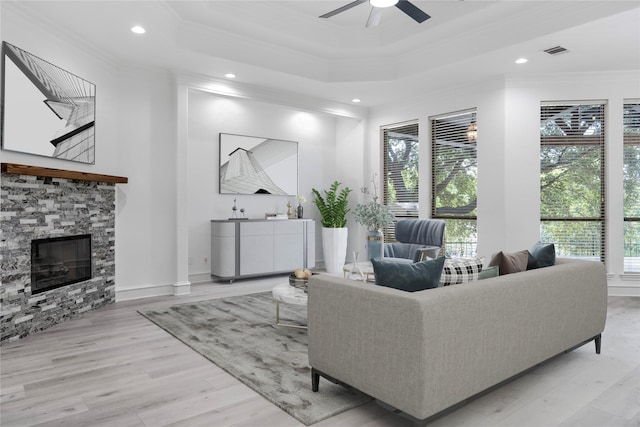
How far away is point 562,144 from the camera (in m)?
5.46

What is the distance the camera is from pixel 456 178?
6066 mm

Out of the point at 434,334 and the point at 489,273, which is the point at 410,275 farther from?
the point at 489,273

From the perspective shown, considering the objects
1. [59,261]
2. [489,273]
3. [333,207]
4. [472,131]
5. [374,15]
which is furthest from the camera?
[333,207]

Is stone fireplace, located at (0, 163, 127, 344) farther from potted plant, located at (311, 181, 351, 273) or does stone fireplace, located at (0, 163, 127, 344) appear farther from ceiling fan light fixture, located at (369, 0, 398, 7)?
potted plant, located at (311, 181, 351, 273)

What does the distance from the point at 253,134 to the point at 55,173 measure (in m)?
3.34

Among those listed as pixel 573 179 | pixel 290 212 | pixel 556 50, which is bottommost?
pixel 290 212

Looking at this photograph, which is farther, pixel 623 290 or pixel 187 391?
pixel 623 290

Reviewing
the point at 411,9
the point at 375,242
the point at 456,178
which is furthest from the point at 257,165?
the point at 411,9

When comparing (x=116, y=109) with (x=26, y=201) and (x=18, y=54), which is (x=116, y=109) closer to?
(x=18, y=54)

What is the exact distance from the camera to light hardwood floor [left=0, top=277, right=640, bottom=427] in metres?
2.19

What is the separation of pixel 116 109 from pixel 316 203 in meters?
3.42

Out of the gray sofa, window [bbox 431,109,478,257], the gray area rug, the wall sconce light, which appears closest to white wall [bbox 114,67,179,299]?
the gray area rug

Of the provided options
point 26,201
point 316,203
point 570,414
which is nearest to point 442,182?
point 316,203

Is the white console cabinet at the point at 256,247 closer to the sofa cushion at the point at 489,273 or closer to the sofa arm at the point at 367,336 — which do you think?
the sofa arm at the point at 367,336
